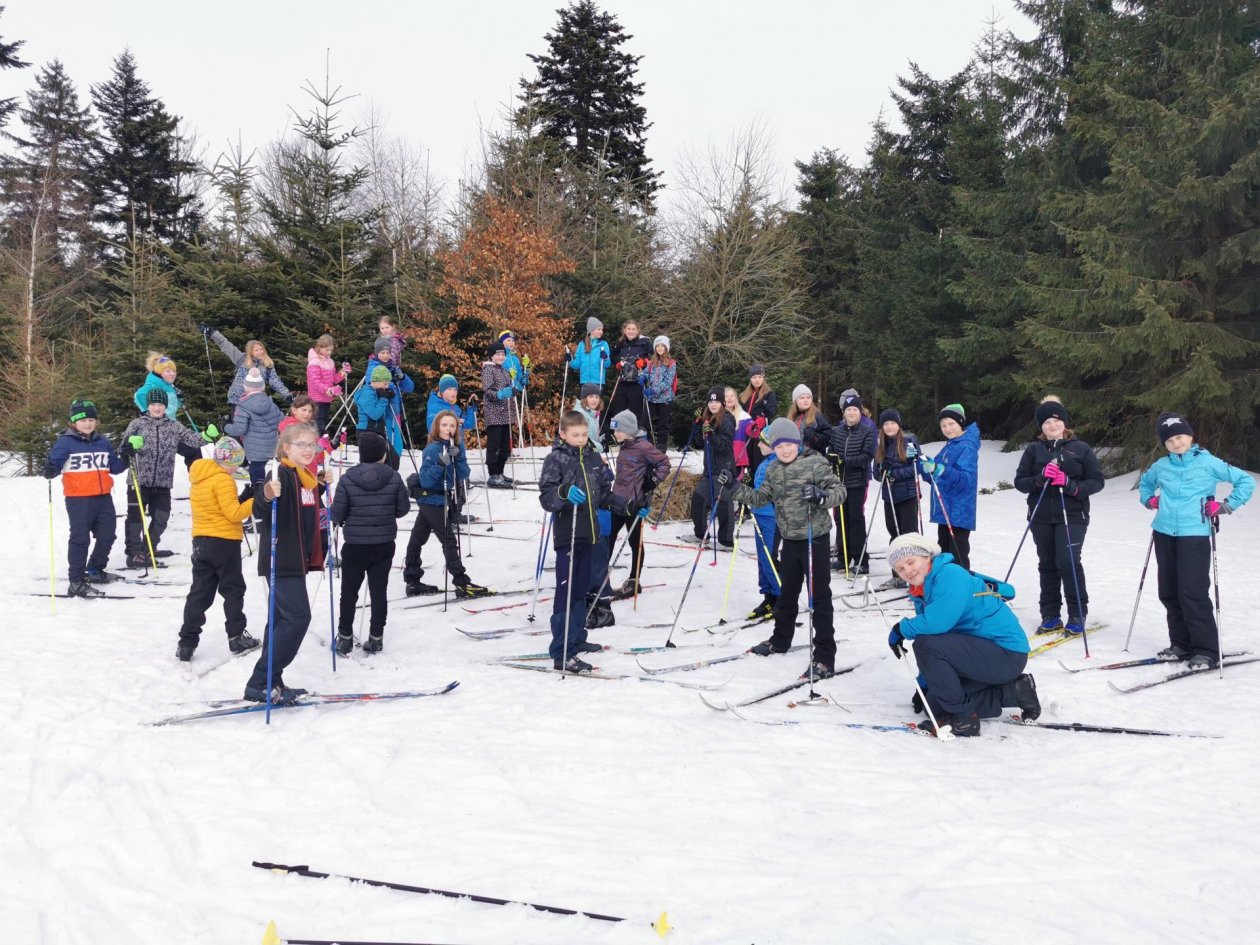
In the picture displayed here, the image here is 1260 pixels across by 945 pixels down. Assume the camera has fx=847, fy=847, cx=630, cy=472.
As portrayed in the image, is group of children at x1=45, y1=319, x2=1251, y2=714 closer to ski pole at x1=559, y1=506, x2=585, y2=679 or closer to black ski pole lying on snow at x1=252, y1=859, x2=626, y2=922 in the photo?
ski pole at x1=559, y1=506, x2=585, y2=679

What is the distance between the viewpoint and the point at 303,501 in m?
5.79

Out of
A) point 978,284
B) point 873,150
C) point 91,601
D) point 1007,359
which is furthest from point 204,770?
point 873,150

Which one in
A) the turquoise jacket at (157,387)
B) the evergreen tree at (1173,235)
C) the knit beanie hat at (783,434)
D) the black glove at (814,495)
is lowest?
the black glove at (814,495)

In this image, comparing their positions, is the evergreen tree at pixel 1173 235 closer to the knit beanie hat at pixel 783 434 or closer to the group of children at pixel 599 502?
the group of children at pixel 599 502

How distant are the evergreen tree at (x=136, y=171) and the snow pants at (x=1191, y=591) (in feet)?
95.6

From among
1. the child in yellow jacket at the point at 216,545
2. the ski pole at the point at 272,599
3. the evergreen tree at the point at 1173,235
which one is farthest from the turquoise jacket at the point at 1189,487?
the evergreen tree at the point at 1173,235

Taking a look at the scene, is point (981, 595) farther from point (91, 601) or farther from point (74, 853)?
point (91, 601)

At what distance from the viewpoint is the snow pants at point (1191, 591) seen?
6.32 meters

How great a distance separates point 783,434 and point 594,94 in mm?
25616

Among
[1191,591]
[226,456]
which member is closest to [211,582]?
[226,456]

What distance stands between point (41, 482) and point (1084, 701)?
51.7 ft

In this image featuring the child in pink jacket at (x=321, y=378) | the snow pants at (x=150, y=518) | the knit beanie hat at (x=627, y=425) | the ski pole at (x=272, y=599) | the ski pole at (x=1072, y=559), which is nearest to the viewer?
the ski pole at (x=272, y=599)

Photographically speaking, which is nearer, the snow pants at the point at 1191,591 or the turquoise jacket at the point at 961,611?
the turquoise jacket at the point at 961,611

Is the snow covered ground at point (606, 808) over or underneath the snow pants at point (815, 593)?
underneath
